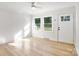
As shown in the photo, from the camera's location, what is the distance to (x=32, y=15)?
105 inches

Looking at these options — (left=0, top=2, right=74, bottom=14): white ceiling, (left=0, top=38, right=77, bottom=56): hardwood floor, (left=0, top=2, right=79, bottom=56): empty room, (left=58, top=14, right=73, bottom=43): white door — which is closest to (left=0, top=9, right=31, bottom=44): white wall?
(left=0, top=2, right=79, bottom=56): empty room

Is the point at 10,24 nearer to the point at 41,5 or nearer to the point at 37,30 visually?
the point at 37,30

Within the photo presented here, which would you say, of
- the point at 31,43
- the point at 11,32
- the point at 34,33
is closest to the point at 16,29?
the point at 11,32

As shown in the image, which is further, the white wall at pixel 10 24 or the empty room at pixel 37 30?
Result: the white wall at pixel 10 24

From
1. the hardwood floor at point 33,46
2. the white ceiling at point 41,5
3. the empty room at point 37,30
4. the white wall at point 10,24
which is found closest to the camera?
the white ceiling at point 41,5

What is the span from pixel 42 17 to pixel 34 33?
48 cm

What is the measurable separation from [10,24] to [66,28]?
1.95 meters

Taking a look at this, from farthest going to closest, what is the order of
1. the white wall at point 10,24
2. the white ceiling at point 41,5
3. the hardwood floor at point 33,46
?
the white wall at point 10,24, the hardwood floor at point 33,46, the white ceiling at point 41,5

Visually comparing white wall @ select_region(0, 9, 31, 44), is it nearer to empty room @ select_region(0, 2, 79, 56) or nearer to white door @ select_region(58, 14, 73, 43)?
empty room @ select_region(0, 2, 79, 56)

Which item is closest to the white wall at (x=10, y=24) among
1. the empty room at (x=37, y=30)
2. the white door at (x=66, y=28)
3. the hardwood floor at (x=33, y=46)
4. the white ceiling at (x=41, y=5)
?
the empty room at (x=37, y=30)

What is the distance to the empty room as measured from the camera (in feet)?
8.14

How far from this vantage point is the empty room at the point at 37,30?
2482 millimetres

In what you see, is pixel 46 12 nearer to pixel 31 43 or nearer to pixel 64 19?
pixel 64 19

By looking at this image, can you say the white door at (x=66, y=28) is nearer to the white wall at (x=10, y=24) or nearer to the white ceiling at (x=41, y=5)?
the white ceiling at (x=41, y=5)
